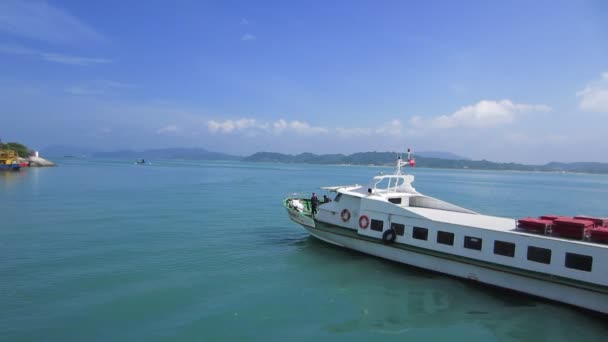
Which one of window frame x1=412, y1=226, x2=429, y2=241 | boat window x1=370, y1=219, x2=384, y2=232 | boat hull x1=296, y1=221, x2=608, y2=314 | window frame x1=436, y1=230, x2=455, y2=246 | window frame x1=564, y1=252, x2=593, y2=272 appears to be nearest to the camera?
window frame x1=564, y1=252, x2=593, y2=272

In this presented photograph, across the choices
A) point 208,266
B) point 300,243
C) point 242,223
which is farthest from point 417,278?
point 242,223

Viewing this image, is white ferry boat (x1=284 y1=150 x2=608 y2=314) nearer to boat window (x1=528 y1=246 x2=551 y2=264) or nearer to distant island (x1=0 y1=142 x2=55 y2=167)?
boat window (x1=528 y1=246 x2=551 y2=264)

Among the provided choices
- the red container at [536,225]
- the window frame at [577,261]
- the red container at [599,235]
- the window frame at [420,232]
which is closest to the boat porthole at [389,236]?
the window frame at [420,232]

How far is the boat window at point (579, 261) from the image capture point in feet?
37.8

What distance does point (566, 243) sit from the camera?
1192cm

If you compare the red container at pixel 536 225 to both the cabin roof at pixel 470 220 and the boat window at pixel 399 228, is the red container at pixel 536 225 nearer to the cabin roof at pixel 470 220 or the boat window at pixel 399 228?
the cabin roof at pixel 470 220

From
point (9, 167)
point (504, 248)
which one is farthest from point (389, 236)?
point (9, 167)

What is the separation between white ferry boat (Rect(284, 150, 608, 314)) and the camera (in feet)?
38.6

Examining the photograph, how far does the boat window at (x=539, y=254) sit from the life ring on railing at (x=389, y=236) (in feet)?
16.6

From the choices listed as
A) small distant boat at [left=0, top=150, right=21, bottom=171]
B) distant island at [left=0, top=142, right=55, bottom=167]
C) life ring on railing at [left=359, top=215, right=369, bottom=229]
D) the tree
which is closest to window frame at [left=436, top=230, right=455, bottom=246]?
life ring on railing at [left=359, top=215, right=369, bottom=229]

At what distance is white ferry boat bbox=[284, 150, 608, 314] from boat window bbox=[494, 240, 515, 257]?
25 millimetres

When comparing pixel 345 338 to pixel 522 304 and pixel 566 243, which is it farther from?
pixel 566 243

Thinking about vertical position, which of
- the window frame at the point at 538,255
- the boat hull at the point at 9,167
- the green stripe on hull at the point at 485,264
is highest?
the window frame at the point at 538,255

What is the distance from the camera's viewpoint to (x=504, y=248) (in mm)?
13109
